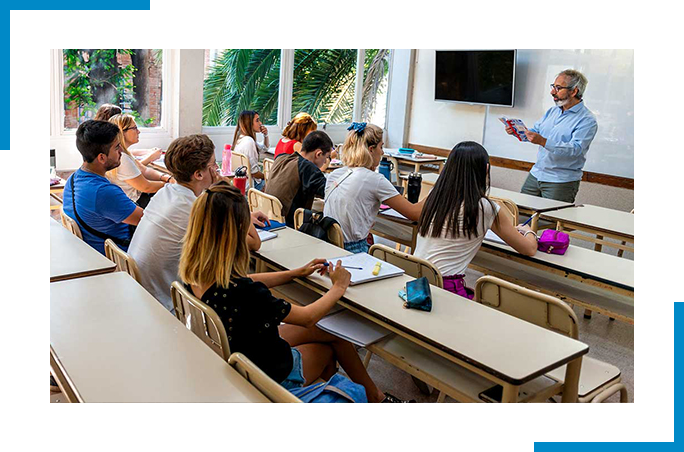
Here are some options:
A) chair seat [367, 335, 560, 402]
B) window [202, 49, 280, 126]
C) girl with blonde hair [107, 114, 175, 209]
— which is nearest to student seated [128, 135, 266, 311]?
chair seat [367, 335, 560, 402]

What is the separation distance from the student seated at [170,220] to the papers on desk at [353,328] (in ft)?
1.48

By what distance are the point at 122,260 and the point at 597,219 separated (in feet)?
9.71

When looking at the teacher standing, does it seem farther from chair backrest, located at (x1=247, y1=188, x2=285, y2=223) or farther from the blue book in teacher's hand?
the blue book in teacher's hand

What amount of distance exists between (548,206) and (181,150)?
105 inches

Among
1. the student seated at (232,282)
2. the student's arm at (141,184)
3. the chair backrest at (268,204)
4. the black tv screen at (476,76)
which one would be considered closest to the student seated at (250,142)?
the chair backrest at (268,204)

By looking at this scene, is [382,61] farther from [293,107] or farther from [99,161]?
[99,161]

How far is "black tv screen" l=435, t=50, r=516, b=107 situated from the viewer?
280 inches

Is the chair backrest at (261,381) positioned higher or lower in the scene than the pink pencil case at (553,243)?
lower

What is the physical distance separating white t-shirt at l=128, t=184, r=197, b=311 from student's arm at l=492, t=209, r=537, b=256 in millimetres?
1327

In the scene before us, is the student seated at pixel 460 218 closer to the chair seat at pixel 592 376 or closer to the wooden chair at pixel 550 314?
the wooden chair at pixel 550 314

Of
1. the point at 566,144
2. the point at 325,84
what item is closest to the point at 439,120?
the point at 325,84

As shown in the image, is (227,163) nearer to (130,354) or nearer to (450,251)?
(450,251)

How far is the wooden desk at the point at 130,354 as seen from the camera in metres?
1.53

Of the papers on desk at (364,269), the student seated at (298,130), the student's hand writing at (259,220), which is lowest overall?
the papers on desk at (364,269)
